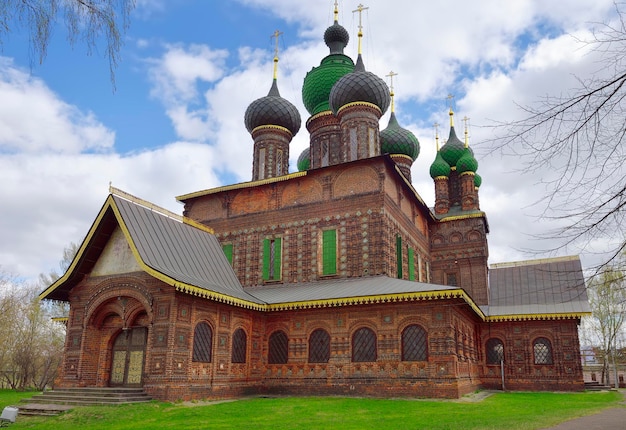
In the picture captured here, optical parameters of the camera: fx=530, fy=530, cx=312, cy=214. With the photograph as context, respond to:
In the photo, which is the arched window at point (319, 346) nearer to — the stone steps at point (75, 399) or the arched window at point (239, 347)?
the arched window at point (239, 347)

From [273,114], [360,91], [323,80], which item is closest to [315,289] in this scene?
[360,91]

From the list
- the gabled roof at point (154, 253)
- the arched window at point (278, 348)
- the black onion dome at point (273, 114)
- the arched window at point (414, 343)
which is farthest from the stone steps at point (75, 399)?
the black onion dome at point (273, 114)

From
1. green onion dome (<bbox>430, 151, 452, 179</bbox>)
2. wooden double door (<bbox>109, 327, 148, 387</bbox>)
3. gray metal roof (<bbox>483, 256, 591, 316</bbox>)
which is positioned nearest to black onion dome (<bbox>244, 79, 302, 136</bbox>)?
green onion dome (<bbox>430, 151, 452, 179</bbox>)

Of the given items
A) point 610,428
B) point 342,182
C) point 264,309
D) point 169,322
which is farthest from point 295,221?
point 610,428

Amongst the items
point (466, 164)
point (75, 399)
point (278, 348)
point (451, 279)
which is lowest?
point (75, 399)

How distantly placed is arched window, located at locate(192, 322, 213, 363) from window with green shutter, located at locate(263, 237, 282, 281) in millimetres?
5219

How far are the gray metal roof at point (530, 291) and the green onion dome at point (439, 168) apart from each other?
248 inches

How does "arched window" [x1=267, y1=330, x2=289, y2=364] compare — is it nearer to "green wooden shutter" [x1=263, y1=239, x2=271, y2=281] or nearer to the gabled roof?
the gabled roof

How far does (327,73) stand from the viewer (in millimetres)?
26094

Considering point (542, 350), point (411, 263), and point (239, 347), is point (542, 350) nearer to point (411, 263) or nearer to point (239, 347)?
point (411, 263)

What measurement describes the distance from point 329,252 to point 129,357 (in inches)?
304

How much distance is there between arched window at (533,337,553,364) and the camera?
20.8 meters

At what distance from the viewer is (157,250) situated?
15.1 metres

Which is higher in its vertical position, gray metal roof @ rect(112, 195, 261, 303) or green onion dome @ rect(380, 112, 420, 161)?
green onion dome @ rect(380, 112, 420, 161)
